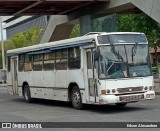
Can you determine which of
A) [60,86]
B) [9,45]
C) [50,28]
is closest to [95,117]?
[60,86]

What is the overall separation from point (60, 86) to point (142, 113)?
4.57 meters

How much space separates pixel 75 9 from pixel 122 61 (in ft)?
57.0

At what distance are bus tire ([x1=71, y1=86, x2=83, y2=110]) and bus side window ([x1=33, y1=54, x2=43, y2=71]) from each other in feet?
10.8

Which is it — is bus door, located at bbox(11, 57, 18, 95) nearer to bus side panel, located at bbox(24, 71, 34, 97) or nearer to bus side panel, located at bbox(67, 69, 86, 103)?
bus side panel, located at bbox(24, 71, 34, 97)

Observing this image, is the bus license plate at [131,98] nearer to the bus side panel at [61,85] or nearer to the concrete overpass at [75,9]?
the bus side panel at [61,85]

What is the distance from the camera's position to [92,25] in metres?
31.2

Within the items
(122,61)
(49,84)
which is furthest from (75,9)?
(122,61)

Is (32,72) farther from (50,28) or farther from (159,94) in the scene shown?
(50,28)

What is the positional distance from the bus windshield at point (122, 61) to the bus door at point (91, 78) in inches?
17.9

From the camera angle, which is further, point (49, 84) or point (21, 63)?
point (21, 63)

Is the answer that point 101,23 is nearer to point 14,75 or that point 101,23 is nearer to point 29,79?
point 14,75

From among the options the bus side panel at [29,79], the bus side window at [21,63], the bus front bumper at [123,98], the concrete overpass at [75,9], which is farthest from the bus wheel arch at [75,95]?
the concrete overpass at [75,9]

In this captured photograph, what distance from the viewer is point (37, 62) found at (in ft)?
66.5

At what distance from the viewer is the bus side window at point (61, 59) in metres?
17.8
